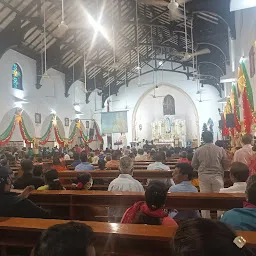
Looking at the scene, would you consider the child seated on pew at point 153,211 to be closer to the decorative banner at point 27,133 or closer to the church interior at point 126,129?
the church interior at point 126,129

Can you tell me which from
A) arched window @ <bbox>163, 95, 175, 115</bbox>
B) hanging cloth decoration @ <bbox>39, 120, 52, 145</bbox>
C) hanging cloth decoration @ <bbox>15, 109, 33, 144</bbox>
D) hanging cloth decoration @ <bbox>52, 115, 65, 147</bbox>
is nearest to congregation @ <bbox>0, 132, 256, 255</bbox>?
hanging cloth decoration @ <bbox>15, 109, 33, 144</bbox>

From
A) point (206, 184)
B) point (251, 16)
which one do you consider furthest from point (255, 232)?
point (251, 16)

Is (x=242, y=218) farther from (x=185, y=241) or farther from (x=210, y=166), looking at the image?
(x=210, y=166)

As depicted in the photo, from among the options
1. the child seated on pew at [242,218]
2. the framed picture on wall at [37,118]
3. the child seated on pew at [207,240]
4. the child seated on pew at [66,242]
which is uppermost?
the framed picture on wall at [37,118]

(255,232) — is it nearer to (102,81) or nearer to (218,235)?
(218,235)

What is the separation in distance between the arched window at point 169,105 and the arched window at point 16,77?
1175 centimetres

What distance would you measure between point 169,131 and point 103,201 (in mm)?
18970

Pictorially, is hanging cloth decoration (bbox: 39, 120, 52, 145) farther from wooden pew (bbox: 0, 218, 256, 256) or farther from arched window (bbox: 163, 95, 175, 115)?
wooden pew (bbox: 0, 218, 256, 256)

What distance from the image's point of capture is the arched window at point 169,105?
23125mm

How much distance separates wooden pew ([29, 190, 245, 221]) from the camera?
2905 millimetres

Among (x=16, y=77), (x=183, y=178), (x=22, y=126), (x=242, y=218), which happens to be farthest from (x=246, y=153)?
(x=16, y=77)

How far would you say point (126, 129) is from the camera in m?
18.9

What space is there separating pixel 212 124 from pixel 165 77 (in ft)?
16.0

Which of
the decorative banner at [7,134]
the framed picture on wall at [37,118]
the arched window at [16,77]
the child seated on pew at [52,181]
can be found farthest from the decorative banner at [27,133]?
the child seated on pew at [52,181]
